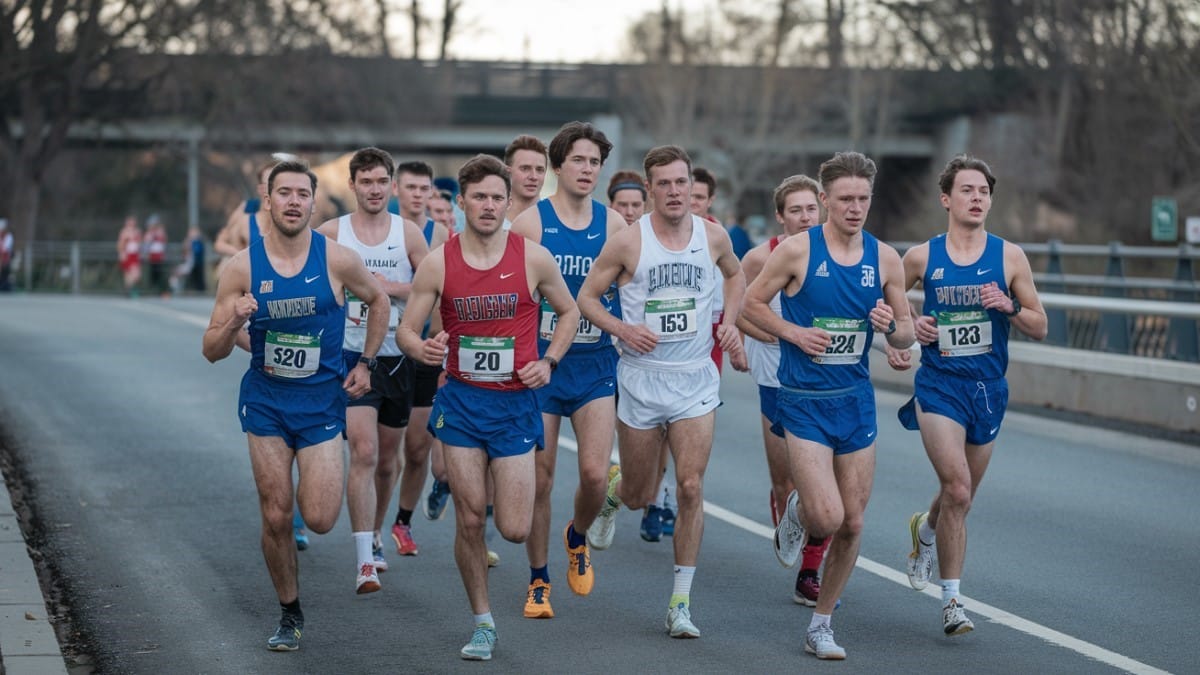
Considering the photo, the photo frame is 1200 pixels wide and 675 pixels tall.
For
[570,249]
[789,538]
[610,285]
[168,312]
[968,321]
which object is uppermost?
[570,249]

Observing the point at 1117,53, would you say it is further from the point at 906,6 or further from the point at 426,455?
the point at 426,455

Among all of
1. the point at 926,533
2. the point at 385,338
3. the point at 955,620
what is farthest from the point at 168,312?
the point at 955,620

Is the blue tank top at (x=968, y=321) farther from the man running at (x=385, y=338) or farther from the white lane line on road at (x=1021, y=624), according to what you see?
the man running at (x=385, y=338)

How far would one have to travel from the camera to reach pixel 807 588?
886 cm

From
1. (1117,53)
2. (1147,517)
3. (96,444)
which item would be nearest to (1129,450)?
(1147,517)

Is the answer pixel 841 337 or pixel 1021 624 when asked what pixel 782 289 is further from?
pixel 1021 624

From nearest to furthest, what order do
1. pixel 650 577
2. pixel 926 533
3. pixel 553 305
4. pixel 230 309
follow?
pixel 230 309
pixel 553 305
pixel 926 533
pixel 650 577

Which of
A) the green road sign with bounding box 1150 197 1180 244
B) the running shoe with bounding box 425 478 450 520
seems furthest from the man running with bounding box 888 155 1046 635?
the green road sign with bounding box 1150 197 1180 244

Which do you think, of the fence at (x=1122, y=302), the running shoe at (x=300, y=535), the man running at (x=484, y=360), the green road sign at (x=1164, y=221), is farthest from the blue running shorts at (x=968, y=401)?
the green road sign at (x=1164, y=221)

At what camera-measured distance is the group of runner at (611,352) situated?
25.7 feet

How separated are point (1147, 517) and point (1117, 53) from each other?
21.6 meters

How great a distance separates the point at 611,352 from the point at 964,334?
1.70 metres

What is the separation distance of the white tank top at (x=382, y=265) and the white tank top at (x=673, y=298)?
172 centimetres

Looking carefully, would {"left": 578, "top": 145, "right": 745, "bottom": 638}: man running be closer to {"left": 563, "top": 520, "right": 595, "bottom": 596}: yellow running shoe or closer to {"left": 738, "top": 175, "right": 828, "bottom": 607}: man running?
{"left": 563, "top": 520, "right": 595, "bottom": 596}: yellow running shoe
